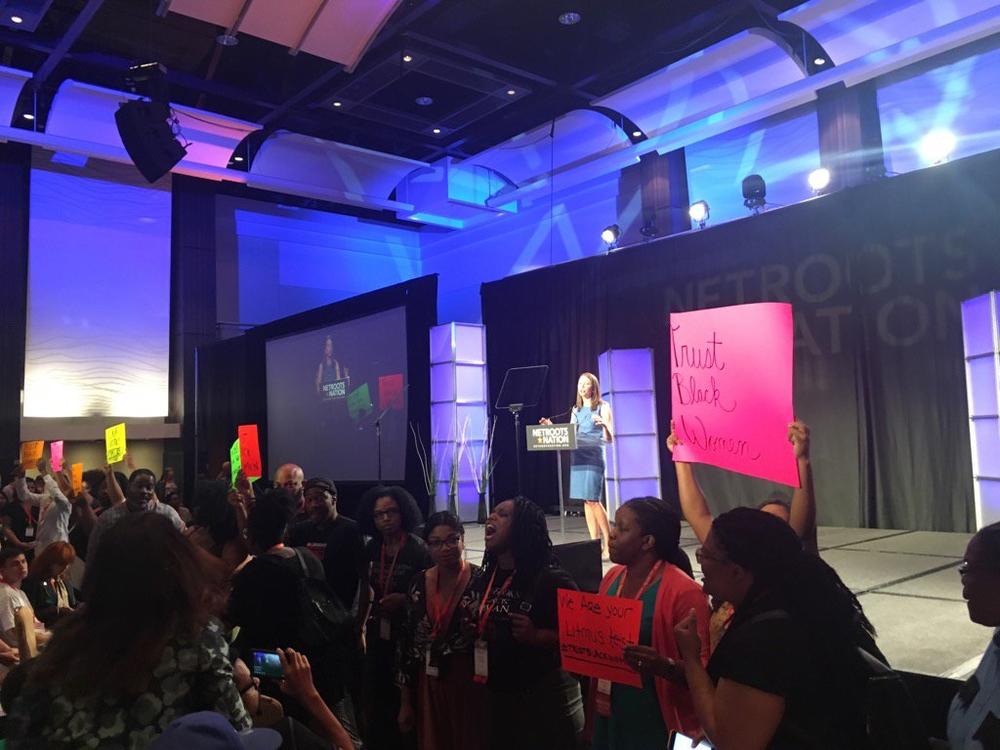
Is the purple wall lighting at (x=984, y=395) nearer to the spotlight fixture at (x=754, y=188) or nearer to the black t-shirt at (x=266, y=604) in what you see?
the spotlight fixture at (x=754, y=188)

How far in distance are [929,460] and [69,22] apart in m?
9.34

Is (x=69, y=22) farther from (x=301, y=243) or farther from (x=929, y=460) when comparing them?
(x=929, y=460)

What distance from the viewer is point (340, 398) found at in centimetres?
989

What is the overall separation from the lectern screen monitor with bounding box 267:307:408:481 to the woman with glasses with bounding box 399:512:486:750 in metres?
5.50

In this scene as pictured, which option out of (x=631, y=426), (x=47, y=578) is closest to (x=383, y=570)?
(x=47, y=578)

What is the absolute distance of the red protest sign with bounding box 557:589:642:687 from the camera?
5.47 ft

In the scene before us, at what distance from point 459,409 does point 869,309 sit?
4288mm

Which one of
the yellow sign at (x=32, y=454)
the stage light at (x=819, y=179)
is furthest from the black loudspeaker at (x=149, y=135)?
the stage light at (x=819, y=179)

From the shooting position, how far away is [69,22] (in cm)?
799

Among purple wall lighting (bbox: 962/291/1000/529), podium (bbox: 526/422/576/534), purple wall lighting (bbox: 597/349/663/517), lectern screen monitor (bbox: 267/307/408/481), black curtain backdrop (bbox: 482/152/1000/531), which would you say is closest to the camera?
purple wall lighting (bbox: 962/291/1000/529)

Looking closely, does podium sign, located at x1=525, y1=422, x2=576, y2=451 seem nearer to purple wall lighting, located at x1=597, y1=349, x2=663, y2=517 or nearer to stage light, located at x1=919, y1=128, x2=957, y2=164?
purple wall lighting, located at x1=597, y1=349, x2=663, y2=517

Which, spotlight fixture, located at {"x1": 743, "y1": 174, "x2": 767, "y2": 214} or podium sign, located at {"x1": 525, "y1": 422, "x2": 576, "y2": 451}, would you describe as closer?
podium sign, located at {"x1": 525, "y1": 422, "x2": 576, "y2": 451}

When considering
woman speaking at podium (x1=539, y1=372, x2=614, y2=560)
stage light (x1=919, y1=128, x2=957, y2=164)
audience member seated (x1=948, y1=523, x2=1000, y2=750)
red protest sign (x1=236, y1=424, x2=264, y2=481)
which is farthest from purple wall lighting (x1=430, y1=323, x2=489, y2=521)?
audience member seated (x1=948, y1=523, x2=1000, y2=750)

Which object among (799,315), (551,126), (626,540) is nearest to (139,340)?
(551,126)
